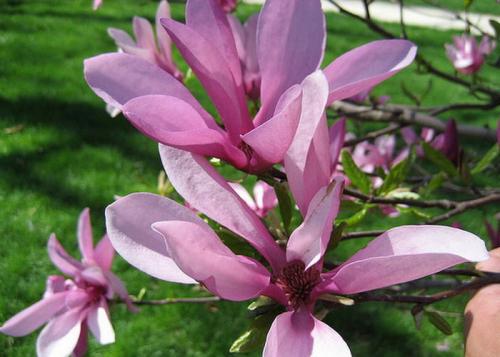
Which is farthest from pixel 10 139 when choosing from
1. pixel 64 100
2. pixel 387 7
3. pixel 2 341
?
pixel 387 7

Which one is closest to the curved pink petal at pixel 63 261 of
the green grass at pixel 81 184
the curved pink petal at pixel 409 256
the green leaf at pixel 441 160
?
the green grass at pixel 81 184

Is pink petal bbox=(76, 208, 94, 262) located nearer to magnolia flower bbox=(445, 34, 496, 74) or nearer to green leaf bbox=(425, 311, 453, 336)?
green leaf bbox=(425, 311, 453, 336)

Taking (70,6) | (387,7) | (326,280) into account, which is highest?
(326,280)

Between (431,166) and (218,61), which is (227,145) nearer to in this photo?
(218,61)

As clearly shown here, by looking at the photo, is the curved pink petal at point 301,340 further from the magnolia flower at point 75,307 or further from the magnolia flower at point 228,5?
the magnolia flower at point 228,5

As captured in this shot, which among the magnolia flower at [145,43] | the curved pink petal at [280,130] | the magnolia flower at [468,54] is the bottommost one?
the magnolia flower at [468,54]

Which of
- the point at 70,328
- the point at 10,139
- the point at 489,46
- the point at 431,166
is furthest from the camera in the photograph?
the point at 431,166
